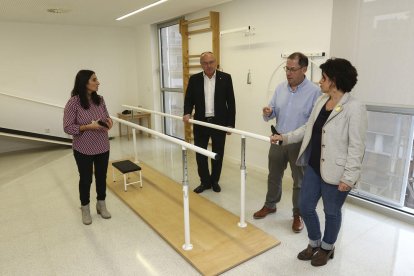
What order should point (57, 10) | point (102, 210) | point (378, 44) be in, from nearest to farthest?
point (378, 44) → point (102, 210) → point (57, 10)

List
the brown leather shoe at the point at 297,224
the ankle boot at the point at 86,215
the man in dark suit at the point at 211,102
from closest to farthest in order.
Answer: the brown leather shoe at the point at 297,224, the ankle boot at the point at 86,215, the man in dark suit at the point at 211,102

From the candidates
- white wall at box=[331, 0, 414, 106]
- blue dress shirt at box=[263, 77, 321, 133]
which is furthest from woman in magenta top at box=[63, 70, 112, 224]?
white wall at box=[331, 0, 414, 106]

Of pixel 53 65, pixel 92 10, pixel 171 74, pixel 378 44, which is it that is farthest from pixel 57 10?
pixel 378 44

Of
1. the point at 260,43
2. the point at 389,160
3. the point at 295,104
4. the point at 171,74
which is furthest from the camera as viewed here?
the point at 171,74

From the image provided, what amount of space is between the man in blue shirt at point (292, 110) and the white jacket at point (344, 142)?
57cm

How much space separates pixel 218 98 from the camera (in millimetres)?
3299

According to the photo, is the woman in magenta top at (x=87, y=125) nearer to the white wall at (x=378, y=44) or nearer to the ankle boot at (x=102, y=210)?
the ankle boot at (x=102, y=210)

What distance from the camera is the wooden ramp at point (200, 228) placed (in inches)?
89.1

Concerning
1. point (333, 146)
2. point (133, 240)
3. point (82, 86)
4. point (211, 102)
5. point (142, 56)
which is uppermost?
point (142, 56)

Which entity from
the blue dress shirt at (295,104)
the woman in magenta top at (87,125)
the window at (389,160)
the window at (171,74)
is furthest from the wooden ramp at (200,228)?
the window at (171,74)

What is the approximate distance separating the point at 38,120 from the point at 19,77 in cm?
87

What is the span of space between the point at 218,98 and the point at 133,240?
1.66 meters

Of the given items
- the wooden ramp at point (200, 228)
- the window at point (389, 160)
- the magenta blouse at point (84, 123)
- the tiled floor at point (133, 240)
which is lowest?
the tiled floor at point (133, 240)

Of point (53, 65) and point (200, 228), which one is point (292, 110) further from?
point (53, 65)
